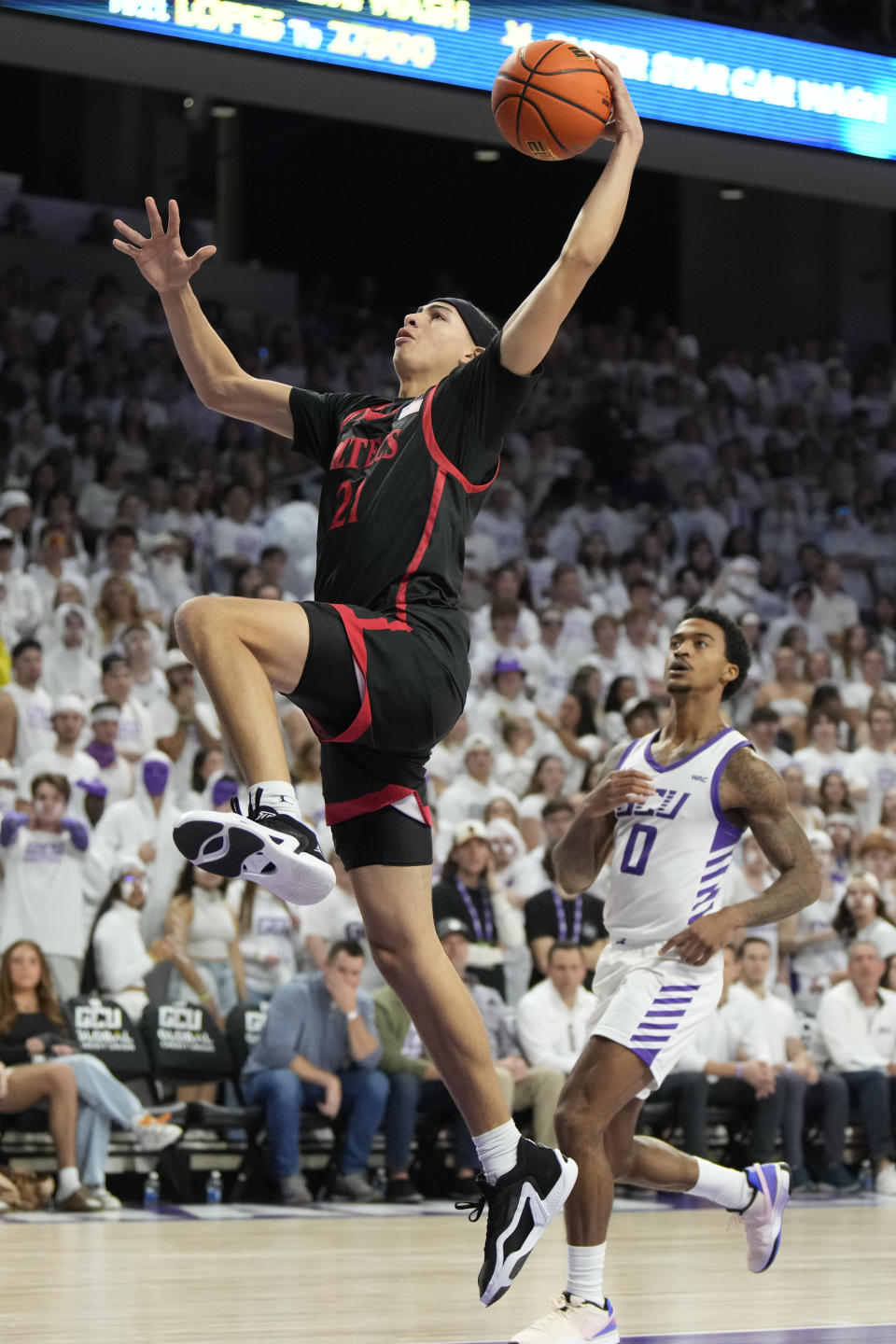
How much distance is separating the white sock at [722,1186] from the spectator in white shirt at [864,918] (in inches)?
219

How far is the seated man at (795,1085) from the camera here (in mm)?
10680

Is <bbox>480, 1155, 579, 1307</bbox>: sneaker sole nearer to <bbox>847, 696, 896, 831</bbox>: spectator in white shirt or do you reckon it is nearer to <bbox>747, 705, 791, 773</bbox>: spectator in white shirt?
<bbox>747, 705, 791, 773</bbox>: spectator in white shirt

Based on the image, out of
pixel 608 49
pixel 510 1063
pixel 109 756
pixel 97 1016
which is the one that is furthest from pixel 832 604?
pixel 97 1016

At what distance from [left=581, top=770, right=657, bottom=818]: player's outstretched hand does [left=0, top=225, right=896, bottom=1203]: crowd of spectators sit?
4316mm

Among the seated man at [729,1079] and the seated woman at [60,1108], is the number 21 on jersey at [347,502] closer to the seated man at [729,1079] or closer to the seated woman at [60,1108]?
the seated woman at [60,1108]

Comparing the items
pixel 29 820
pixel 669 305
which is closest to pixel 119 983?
pixel 29 820

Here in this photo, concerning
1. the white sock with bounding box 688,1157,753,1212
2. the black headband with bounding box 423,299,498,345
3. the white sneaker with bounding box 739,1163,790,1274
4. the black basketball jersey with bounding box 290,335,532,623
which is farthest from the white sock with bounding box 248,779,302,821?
the white sneaker with bounding box 739,1163,790,1274

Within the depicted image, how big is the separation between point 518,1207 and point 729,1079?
6.31 m

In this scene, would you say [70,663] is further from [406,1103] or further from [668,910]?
[668,910]

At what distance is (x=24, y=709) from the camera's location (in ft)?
35.6

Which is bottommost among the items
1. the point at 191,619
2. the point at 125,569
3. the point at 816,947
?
the point at 816,947

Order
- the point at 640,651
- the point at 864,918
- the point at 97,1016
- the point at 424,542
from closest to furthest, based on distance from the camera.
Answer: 1. the point at 424,542
2. the point at 97,1016
3. the point at 864,918
4. the point at 640,651

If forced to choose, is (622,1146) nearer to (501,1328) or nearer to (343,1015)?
(501,1328)

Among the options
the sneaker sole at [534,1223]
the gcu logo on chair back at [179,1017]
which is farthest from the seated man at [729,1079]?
the sneaker sole at [534,1223]
